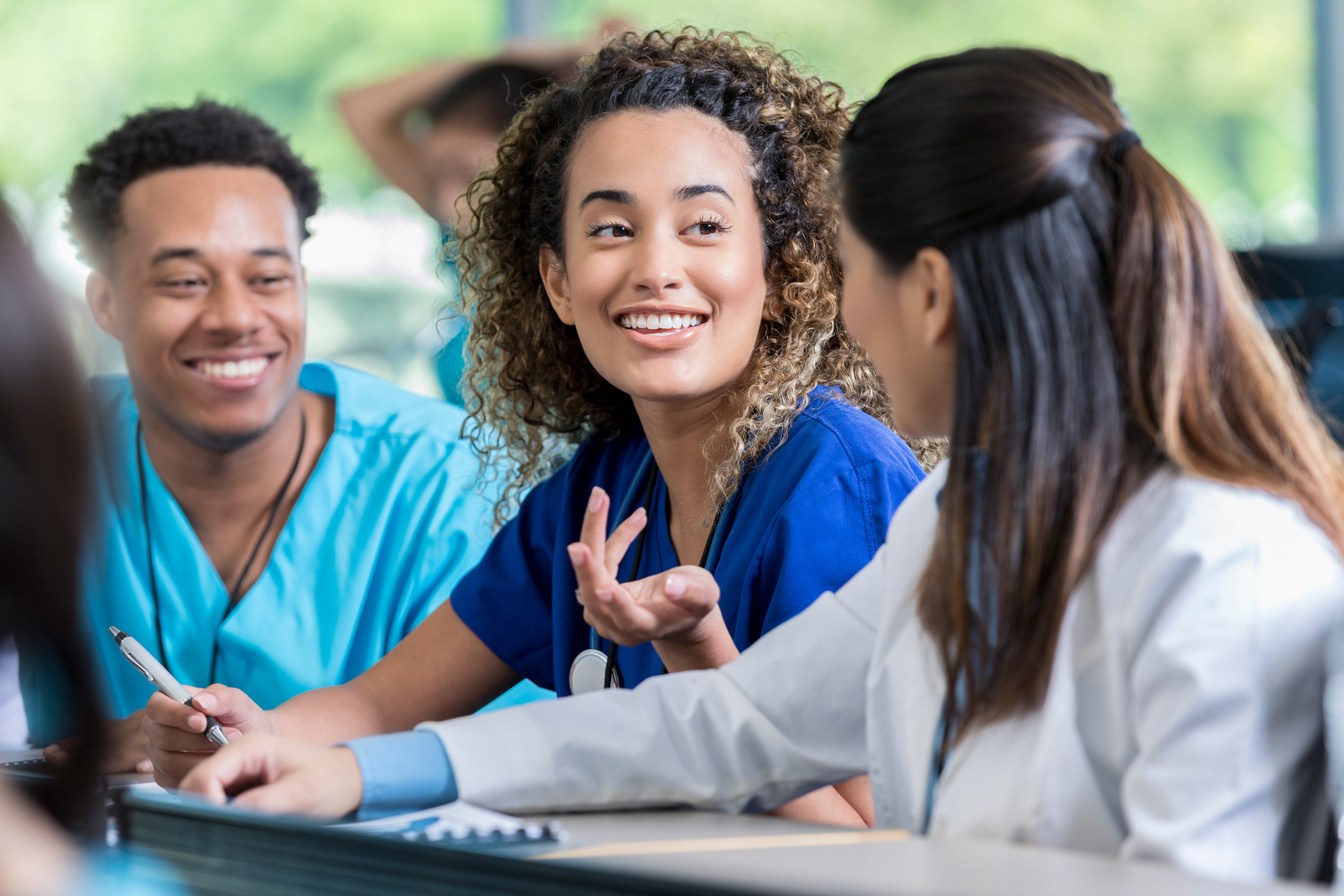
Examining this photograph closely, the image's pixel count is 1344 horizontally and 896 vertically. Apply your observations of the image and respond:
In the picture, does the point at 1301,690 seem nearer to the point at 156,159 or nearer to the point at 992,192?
the point at 992,192

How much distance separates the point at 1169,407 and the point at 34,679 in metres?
0.60

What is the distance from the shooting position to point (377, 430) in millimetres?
1761

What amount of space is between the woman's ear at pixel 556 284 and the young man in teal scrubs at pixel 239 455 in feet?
1.18

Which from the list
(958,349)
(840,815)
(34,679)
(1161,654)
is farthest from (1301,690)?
(34,679)

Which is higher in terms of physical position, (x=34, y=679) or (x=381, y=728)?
Result: (x=34, y=679)

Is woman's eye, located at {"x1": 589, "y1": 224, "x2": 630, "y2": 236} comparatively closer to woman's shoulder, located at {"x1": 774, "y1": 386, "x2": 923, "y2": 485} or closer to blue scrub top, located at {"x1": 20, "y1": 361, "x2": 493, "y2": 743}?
Answer: woman's shoulder, located at {"x1": 774, "y1": 386, "x2": 923, "y2": 485}

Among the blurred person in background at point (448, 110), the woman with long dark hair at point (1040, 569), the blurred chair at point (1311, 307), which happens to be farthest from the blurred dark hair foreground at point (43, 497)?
the blurred person in background at point (448, 110)

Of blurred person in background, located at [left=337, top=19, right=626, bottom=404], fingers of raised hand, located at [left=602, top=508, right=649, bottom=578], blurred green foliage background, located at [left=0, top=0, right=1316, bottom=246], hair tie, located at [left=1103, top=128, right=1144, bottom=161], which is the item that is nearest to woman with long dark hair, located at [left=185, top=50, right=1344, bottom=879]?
hair tie, located at [left=1103, top=128, right=1144, bottom=161]

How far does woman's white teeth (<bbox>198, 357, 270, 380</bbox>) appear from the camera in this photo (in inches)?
67.0

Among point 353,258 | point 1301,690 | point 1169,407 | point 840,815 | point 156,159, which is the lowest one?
point 840,815

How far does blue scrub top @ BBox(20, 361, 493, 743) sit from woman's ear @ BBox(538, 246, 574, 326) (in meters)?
0.30

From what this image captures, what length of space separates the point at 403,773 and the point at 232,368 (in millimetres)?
987

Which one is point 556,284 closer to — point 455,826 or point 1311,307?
point 455,826

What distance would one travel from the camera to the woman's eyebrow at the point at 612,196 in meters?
1.24
